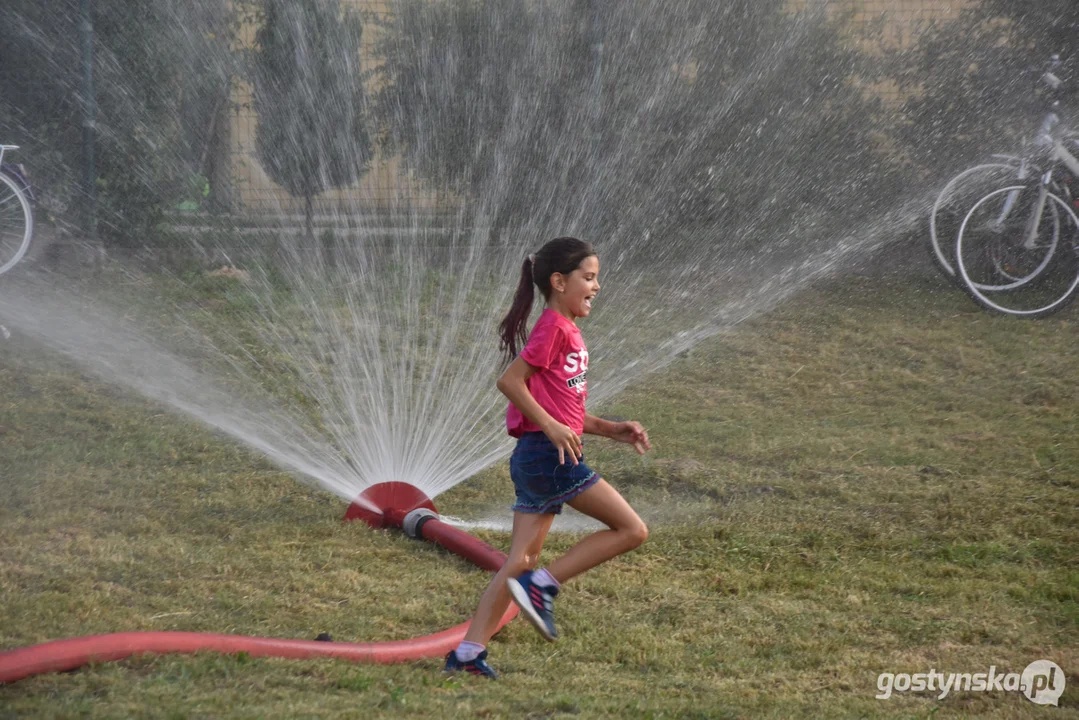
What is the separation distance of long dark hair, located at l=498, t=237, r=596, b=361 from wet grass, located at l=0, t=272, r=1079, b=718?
103cm

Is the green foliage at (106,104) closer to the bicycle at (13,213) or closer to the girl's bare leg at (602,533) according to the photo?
the bicycle at (13,213)

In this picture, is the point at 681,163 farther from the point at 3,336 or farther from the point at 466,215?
the point at 3,336

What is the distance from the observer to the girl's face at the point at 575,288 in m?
3.61

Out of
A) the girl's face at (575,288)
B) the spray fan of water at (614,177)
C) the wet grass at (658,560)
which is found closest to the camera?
the wet grass at (658,560)

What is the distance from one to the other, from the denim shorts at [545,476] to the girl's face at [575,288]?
42 cm

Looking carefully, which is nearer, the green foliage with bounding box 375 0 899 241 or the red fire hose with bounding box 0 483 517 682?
the red fire hose with bounding box 0 483 517 682

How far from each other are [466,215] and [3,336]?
403 cm

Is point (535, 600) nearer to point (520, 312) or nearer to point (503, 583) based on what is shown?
point (503, 583)

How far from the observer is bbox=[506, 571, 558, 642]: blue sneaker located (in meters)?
3.31

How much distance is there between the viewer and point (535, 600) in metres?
3.35

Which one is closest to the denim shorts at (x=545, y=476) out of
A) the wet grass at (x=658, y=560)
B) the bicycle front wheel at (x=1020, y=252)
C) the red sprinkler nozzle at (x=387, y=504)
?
the wet grass at (x=658, y=560)

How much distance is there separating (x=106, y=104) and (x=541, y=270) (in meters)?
6.71

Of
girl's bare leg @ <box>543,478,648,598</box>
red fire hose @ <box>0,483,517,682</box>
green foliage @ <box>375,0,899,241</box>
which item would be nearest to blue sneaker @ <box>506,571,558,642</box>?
girl's bare leg @ <box>543,478,648,598</box>

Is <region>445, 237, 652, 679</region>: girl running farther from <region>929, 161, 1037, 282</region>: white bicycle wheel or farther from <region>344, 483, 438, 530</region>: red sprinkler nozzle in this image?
<region>929, 161, 1037, 282</region>: white bicycle wheel
